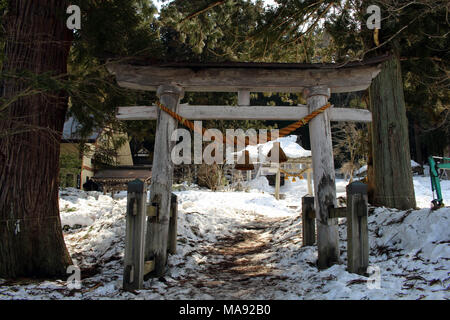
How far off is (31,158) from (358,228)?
4.44 meters

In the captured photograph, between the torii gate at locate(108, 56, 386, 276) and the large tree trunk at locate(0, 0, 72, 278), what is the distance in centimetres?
97

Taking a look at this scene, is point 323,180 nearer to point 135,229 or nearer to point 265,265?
point 265,265

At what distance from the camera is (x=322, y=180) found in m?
4.89

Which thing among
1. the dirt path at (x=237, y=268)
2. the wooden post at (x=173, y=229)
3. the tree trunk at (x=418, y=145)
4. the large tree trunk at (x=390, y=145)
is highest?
the tree trunk at (x=418, y=145)

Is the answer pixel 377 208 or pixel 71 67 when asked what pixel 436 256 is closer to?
pixel 377 208

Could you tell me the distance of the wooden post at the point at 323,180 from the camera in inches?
188

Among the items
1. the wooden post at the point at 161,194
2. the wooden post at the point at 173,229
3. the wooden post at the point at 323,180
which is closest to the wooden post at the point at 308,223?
the wooden post at the point at 323,180

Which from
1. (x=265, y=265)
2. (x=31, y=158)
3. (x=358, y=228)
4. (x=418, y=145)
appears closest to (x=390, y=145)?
(x=358, y=228)

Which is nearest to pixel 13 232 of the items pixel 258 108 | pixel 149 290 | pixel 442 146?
pixel 149 290

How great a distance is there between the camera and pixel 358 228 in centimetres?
426

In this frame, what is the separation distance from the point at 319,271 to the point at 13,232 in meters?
4.17

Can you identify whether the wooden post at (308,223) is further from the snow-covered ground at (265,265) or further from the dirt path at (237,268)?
the dirt path at (237,268)

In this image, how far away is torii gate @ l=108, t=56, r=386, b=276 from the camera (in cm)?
477

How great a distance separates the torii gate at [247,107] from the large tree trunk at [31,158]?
970 mm
